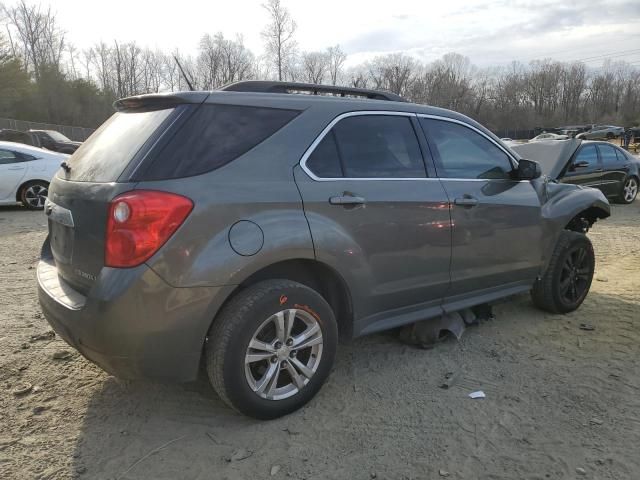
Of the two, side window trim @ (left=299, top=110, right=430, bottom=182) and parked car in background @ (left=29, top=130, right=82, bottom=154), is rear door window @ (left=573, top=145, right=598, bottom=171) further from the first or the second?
parked car in background @ (left=29, top=130, right=82, bottom=154)

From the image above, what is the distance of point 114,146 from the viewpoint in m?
2.93

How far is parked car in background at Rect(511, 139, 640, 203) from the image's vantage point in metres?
9.98

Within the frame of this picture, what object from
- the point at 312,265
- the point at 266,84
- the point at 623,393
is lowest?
the point at 623,393

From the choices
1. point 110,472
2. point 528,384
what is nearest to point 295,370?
point 110,472

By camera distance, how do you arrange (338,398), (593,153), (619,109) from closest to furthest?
(338,398) < (593,153) < (619,109)

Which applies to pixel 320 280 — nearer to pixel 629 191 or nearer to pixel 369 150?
pixel 369 150

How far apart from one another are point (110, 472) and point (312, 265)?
1.51m

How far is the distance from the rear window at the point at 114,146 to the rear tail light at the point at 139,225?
24 cm

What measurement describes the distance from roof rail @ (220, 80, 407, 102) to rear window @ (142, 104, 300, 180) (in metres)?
0.33

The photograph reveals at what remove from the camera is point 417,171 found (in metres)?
3.56

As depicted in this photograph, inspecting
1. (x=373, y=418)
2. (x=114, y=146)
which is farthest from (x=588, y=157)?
(x=114, y=146)

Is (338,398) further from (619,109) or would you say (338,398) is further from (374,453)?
(619,109)

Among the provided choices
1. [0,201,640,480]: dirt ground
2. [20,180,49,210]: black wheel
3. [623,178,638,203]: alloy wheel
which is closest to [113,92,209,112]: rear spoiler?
[0,201,640,480]: dirt ground

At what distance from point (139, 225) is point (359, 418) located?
1.65m
